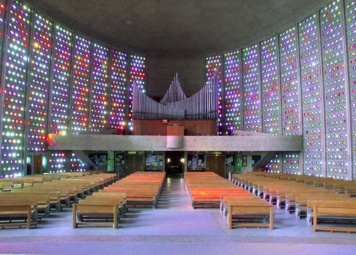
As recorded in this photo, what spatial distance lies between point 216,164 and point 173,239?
2220 centimetres

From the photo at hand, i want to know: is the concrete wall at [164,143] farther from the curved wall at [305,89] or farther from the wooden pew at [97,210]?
the wooden pew at [97,210]

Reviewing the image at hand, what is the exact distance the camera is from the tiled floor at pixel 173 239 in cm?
538

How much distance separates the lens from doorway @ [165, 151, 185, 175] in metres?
30.5

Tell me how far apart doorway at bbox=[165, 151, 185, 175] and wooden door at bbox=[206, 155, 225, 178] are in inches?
126

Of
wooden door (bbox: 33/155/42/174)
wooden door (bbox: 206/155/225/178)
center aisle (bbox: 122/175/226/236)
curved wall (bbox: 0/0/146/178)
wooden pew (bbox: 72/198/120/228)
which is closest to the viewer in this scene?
center aisle (bbox: 122/175/226/236)

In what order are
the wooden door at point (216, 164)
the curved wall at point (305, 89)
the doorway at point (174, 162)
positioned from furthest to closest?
the doorway at point (174, 162) < the wooden door at point (216, 164) < the curved wall at point (305, 89)

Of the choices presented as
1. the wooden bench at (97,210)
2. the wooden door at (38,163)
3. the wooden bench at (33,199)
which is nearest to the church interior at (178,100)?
the wooden door at (38,163)

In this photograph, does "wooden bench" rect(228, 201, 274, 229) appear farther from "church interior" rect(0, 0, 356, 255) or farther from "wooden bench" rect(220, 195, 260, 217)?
"church interior" rect(0, 0, 356, 255)

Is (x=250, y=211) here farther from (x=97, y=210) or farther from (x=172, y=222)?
(x=97, y=210)

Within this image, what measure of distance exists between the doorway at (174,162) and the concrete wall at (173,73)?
5.49 metres

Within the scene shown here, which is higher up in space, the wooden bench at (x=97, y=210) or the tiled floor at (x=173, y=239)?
the wooden bench at (x=97, y=210)

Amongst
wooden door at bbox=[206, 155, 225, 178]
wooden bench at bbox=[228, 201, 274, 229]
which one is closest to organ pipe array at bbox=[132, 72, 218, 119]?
wooden door at bbox=[206, 155, 225, 178]

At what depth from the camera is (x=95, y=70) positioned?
90.4ft

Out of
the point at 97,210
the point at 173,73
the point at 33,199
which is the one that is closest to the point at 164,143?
the point at 173,73
